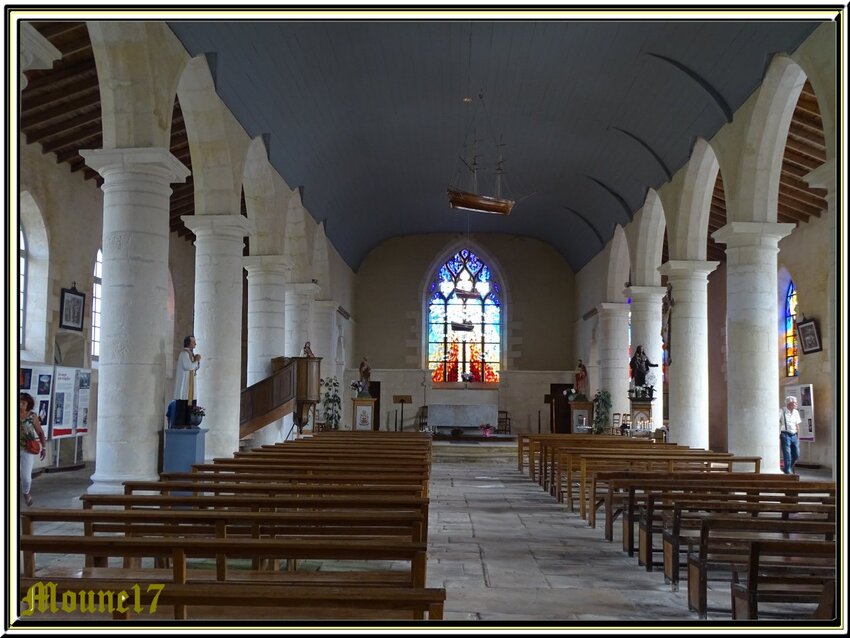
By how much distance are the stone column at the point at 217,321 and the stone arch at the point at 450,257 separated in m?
15.4

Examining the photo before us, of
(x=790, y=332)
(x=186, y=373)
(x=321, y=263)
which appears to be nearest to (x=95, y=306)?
(x=321, y=263)

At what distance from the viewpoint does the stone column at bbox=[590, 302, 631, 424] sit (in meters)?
19.5

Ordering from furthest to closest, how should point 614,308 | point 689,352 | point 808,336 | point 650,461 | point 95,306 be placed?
point 614,308
point 808,336
point 95,306
point 689,352
point 650,461

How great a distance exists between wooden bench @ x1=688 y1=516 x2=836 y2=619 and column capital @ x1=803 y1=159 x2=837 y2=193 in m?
3.45

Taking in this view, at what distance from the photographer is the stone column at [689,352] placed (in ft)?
46.0

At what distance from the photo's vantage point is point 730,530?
5.23 m

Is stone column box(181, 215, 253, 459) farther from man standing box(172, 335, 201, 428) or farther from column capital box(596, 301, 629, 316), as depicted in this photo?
column capital box(596, 301, 629, 316)

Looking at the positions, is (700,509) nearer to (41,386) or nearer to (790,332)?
(41,386)

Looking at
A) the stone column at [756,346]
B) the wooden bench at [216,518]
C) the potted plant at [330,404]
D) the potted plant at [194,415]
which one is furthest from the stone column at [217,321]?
the potted plant at [330,404]

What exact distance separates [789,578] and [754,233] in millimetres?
7199

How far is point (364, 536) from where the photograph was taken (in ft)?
18.2

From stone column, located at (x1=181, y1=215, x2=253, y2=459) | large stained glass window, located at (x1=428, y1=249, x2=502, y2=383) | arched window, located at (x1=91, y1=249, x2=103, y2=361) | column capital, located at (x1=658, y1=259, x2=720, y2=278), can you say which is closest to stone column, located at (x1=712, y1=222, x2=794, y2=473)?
column capital, located at (x1=658, y1=259, x2=720, y2=278)

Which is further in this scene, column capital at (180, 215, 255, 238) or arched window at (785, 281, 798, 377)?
arched window at (785, 281, 798, 377)
